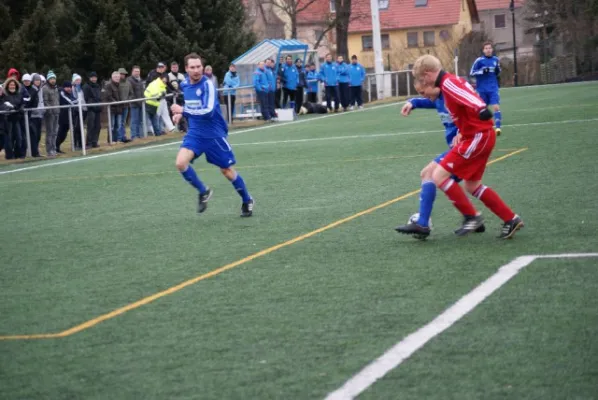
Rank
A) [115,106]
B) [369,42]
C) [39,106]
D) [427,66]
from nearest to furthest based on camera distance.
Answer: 1. [427,66]
2. [39,106]
3. [115,106]
4. [369,42]

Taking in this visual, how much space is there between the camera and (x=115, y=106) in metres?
28.2

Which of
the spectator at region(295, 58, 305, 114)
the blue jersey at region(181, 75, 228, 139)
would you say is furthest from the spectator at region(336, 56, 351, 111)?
the blue jersey at region(181, 75, 228, 139)

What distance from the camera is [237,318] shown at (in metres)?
7.21

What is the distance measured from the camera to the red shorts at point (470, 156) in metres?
9.45

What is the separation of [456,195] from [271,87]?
2596 centimetres

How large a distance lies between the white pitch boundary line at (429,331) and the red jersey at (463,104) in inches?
51.8

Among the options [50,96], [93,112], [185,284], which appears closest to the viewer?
[185,284]

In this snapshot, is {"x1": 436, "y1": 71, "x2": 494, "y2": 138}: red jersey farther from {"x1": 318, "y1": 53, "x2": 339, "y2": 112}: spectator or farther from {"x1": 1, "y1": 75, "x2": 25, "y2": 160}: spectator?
{"x1": 318, "y1": 53, "x2": 339, "y2": 112}: spectator

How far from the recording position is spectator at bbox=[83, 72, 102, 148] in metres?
27.4

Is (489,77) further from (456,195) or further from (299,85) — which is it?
(299,85)

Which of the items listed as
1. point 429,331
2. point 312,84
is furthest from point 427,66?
point 312,84

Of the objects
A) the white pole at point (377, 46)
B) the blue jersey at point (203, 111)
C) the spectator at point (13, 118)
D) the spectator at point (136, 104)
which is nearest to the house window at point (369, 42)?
the white pole at point (377, 46)

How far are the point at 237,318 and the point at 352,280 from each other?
4.47ft

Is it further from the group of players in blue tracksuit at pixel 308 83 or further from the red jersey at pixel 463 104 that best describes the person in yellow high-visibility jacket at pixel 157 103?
the red jersey at pixel 463 104
